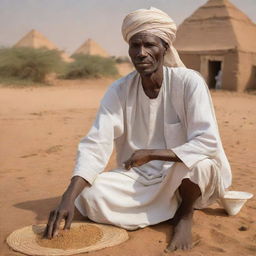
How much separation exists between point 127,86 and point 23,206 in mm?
1365

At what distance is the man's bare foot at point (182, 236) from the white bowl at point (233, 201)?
1.40ft

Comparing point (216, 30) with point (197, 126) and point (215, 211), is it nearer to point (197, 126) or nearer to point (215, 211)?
point (215, 211)

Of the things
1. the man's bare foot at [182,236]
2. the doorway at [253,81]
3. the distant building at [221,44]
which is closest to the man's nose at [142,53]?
the man's bare foot at [182,236]

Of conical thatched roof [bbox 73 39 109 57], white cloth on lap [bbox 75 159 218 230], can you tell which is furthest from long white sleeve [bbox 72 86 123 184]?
conical thatched roof [bbox 73 39 109 57]

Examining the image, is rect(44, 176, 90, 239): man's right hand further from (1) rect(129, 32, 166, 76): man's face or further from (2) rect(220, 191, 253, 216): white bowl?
(2) rect(220, 191, 253, 216): white bowl

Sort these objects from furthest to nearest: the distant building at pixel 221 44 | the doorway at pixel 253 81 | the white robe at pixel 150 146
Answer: the doorway at pixel 253 81, the distant building at pixel 221 44, the white robe at pixel 150 146

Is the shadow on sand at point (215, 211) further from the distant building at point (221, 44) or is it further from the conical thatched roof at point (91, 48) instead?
the conical thatched roof at point (91, 48)

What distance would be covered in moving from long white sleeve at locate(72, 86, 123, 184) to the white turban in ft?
1.46

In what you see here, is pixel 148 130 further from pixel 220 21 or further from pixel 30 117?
pixel 220 21

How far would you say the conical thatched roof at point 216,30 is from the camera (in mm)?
18641

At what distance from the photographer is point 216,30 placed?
63.4 feet

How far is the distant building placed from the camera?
1777 cm

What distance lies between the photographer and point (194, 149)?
2.62m

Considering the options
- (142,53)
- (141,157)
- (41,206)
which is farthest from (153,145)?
(41,206)
